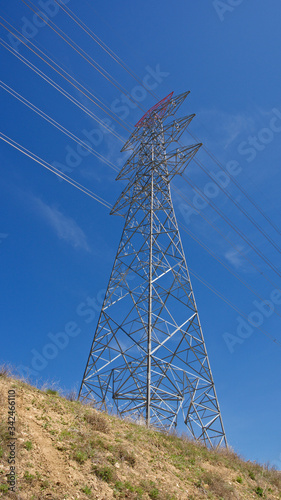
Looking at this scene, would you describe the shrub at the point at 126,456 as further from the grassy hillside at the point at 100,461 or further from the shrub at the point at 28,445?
the shrub at the point at 28,445

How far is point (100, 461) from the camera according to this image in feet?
23.6

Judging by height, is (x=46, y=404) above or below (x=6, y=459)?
above

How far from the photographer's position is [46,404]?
8.52m

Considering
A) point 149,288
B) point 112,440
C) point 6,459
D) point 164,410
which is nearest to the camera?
point 6,459

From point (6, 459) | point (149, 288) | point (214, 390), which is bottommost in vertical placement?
point (6, 459)

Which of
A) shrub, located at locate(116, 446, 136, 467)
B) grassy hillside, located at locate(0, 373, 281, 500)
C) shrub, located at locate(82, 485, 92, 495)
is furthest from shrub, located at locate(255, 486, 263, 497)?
shrub, located at locate(82, 485, 92, 495)

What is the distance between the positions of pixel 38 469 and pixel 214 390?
7.56 meters

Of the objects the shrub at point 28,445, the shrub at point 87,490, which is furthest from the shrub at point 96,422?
the shrub at point 87,490

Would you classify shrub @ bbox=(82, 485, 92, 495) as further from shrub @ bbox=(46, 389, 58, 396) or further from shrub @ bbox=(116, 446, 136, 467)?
shrub @ bbox=(46, 389, 58, 396)

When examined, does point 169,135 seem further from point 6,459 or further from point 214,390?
point 6,459

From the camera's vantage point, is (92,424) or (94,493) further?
(92,424)

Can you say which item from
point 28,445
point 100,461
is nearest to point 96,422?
point 100,461

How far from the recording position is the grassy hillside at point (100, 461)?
20.5 feet

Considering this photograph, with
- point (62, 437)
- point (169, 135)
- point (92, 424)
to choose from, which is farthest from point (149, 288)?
point (169, 135)
